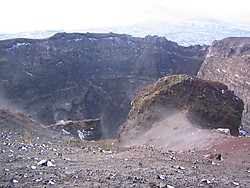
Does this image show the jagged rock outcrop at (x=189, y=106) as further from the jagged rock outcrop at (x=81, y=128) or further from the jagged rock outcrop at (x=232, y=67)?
the jagged rock outcrop at (x=232, y=67)

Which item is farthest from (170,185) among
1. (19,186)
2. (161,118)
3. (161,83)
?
(161,83)

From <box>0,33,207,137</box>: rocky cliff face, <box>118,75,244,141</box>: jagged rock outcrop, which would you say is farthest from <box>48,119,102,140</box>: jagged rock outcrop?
<box>0,33,207,137</box>: rocky cliff face

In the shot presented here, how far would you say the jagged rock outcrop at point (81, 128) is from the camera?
30766mm

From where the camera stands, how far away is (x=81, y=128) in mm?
32938

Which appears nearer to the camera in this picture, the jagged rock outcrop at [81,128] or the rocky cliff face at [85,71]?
the jagged rock outcrop at [81,128]

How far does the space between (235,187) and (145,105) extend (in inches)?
872

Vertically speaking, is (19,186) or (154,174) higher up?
(19,186)

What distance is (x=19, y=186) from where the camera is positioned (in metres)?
5.43

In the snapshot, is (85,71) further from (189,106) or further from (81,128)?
(189,106)

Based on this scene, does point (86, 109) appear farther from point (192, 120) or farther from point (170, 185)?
point (170, 185)

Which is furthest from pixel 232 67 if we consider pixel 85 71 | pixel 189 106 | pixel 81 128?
pixel 81 128

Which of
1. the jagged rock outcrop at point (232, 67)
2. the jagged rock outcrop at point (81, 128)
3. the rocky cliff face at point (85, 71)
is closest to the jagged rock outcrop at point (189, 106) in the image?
the jagged rock outcrop at point (81, 128)

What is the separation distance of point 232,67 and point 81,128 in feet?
118

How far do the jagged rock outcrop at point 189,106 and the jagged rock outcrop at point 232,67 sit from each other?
16.5m
